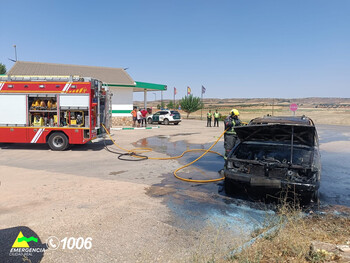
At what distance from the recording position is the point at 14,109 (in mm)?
11625

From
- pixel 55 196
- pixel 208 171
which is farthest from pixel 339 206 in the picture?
pixel 55 196

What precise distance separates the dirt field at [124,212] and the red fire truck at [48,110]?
3.09 metres

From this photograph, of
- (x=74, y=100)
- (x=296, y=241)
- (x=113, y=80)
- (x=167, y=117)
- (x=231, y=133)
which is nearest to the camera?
(x=296, y=241)

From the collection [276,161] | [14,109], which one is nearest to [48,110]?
[14,109]

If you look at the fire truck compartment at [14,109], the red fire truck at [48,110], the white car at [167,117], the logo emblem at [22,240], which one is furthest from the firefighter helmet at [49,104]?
the white car at [167,117]

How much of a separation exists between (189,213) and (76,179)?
368 centimetres

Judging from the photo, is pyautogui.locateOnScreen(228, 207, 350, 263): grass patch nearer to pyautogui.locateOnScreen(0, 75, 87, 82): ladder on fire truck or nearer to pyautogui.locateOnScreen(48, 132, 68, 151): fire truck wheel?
pyautogui.locateOnScreen(48, 132, 68, 151): fire truck wheel

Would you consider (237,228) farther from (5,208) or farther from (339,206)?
(5,208)

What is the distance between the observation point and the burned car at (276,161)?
16.9 feet

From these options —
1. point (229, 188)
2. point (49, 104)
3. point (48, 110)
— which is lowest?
point (229, 188)

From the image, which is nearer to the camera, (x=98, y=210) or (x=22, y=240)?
(x=22, y=240)

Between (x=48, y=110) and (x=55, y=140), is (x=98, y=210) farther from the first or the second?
(x=48, y=110)

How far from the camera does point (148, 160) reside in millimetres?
10039

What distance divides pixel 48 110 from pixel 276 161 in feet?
32.4
